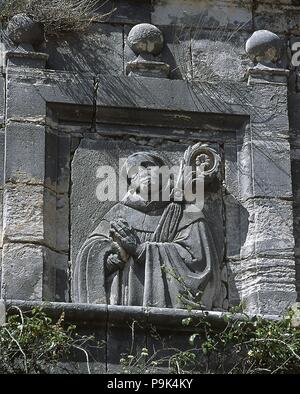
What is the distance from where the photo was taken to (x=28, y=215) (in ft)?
35.8

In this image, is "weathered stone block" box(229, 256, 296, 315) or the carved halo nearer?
"weathered stone block" box(229, 256, 296, 315)

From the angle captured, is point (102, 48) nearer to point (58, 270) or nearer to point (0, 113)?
point (0, 113)

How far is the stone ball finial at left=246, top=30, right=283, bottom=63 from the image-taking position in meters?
11.7

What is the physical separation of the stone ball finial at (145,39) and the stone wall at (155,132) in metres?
0.09

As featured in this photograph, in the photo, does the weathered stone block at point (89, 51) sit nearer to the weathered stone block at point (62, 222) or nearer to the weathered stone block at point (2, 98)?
A: the weathered stone block at point (2, 98)

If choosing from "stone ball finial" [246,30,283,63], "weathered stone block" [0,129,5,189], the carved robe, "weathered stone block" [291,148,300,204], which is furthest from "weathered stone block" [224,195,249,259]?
"weathered stone block" [0,129,5,189]

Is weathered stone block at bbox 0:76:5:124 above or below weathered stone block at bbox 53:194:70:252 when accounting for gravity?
above

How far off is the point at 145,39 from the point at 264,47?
2.86 ft

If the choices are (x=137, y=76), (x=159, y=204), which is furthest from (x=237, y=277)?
(x=137, y=76)

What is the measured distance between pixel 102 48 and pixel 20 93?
2.47 feet

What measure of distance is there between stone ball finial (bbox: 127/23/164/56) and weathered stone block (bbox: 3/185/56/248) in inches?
51.4

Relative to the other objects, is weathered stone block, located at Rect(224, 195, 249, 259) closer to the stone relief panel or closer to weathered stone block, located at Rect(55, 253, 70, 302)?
the stone relief panel

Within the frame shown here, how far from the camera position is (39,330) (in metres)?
9.95

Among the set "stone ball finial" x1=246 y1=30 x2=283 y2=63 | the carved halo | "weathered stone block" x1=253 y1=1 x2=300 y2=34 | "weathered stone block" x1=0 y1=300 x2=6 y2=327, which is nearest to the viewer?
"weathered stone block" x1=0 y1=300 x2=6 y2=327
